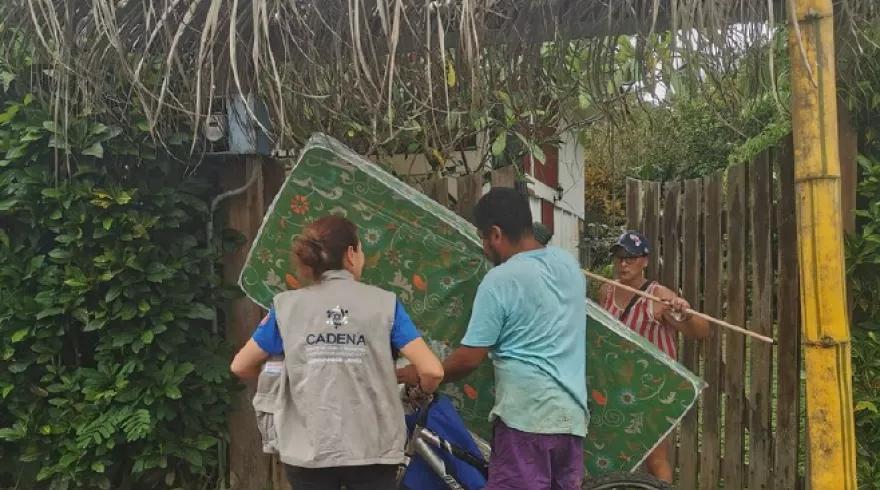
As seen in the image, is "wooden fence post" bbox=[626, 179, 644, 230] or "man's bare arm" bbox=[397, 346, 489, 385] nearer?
"man's bare arm" bbox=[397, 346, 489, 385]

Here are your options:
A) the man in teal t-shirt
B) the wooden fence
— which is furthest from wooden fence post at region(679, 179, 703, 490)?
the man in teal t-shirt

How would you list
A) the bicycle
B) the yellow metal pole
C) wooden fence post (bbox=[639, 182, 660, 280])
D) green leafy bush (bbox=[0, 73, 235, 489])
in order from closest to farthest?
the yellow metal pole, the bicycle, green leafy bush (bbox=[0, 73, 235, 489]), wooden fence post (bbox=[639, 182, 660, 280])

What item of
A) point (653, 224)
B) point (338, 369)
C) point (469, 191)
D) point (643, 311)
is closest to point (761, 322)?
point (643, 311)

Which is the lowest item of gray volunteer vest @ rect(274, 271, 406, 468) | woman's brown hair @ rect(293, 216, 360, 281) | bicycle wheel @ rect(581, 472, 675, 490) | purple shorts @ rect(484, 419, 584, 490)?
bicycle wheel @ rect(581, 472, 675, 490)

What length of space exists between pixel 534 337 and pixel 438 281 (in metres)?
0.62

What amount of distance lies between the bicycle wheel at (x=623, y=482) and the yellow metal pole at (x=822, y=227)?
96 centimetres

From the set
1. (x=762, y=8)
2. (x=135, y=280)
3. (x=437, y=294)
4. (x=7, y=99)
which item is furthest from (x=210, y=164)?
(x=762, y=8)

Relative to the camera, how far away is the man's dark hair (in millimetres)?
2625

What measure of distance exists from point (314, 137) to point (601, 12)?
124 centimetres

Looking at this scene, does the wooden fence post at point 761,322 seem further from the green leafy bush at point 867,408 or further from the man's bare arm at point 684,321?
the green leafy bush at point 867,408

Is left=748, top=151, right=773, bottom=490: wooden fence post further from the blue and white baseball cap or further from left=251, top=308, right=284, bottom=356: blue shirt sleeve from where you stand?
left=251, top=308, right=284, bottom=356: blue shirt sleeve

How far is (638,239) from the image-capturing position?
365 cm

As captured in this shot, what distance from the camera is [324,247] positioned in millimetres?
2518

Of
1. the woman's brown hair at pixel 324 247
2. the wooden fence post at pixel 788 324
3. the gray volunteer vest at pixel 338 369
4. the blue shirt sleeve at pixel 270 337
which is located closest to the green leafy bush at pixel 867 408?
the wooden fence post at pixel 788 324
